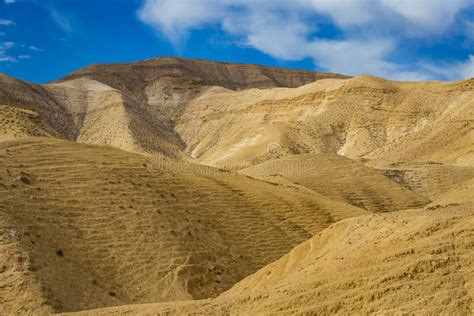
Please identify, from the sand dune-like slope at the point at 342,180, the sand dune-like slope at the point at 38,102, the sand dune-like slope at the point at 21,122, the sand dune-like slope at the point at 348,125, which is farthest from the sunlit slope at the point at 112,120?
the sand dune-like slope at the point at 342,180

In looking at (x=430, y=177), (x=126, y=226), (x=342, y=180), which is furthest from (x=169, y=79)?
(x=126, y=226)

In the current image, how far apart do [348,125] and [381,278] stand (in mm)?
53708

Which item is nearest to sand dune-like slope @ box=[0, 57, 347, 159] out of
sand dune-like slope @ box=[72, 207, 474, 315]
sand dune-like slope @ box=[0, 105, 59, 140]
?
sand dune-like slope @ box=[0, 105, 59, 140]

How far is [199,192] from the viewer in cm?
2262

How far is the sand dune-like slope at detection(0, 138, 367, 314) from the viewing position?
16.2 meters

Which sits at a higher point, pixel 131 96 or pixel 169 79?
pixel 169 79

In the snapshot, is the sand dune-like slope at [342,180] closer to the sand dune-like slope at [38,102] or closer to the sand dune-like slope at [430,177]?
the sand dune-like slope at [430,177]

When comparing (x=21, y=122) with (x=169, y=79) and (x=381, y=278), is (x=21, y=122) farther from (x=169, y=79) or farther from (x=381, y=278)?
(x=169, y=79)

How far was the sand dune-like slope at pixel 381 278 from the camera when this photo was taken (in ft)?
29.6

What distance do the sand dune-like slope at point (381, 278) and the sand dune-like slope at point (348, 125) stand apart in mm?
36398

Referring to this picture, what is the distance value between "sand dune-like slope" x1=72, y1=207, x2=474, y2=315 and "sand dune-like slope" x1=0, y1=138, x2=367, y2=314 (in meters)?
4.81

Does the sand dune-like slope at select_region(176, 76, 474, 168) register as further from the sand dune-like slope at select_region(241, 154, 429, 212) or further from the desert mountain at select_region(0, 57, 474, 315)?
the sand dune-like slope at select_region(241, 154, 429, 212)

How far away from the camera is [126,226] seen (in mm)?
19156

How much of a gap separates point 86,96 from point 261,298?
6639 centimetres
